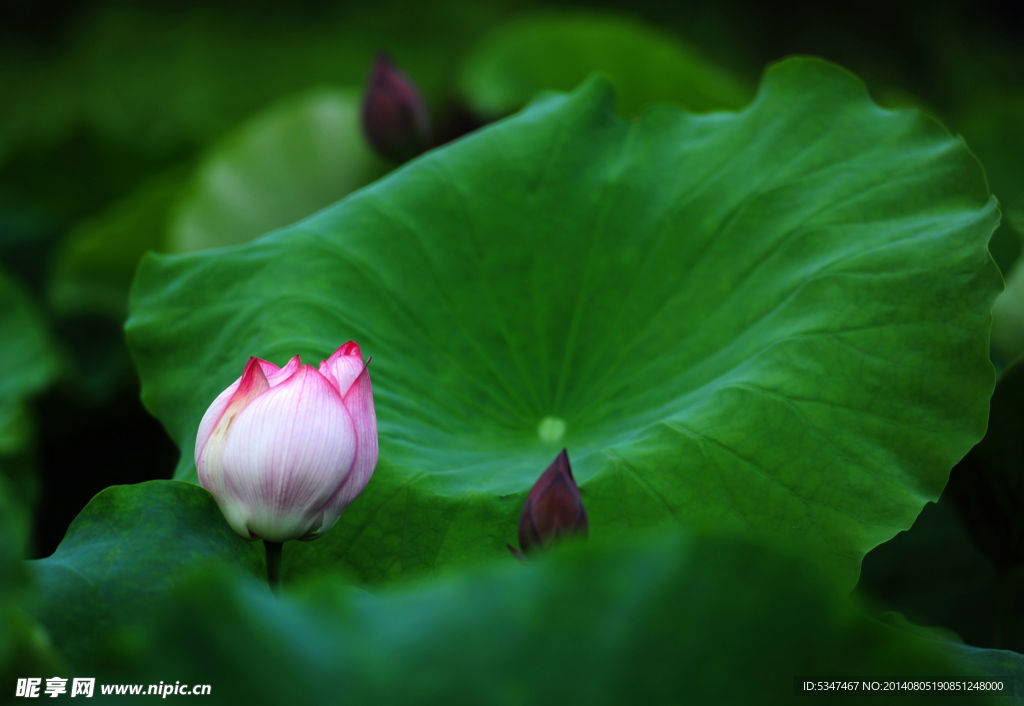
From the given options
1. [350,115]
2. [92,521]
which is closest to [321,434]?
[92,521]

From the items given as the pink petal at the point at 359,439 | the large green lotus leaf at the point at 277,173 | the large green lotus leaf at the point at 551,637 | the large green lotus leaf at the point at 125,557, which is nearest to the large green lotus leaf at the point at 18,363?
the large green lotus leaf at the point at 277,173

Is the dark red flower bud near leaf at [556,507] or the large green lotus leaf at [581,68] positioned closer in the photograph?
the dark red flower bud near leaf at [556,507]

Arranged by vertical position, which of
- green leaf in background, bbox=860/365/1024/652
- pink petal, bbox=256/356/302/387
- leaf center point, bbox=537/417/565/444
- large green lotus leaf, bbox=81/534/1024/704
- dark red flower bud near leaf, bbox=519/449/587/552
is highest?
large green lotus leaf, bbox=81/534/1024/704

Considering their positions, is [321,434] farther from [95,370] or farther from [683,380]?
[95,370]

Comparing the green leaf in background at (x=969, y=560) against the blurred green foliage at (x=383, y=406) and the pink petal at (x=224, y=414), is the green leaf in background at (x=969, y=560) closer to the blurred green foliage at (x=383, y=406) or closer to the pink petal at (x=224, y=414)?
the blurred green foliage at (x=383, y=406)

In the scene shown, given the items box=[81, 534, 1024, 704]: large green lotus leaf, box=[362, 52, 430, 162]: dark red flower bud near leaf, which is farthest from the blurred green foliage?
box=[362, 52, 430, 162]: dark red flower bud near leaf

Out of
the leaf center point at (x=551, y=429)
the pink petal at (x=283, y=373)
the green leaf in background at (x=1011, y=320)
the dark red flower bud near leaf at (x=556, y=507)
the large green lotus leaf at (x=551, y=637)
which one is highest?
the large green lotus leaf at (x=551, y=637)

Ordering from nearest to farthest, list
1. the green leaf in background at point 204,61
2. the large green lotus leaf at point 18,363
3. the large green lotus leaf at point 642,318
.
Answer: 1. the large green lotus leaf at point 642,318
2. the large green lotus leaf at point 18,363
3. the green leaf in background at point 204,61

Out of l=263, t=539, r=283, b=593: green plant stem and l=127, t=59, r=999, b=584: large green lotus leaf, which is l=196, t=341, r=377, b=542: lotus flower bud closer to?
l=263, t=539, r=283, b=593: green plant stem
